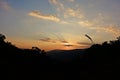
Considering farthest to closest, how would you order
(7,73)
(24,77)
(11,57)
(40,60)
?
1. (40,60)
2. (11,57)
3. (24,77)
4. (7,73)

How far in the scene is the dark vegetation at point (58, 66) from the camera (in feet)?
119

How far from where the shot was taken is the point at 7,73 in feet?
110

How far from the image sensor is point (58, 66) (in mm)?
56781

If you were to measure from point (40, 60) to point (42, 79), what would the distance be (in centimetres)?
1985

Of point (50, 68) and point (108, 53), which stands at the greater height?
point (108, 53)

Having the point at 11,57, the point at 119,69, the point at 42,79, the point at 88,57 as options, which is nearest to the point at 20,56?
the point at 11,57

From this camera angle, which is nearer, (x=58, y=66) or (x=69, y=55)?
(x=58, y=66)

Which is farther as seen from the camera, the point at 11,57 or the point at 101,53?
the point at 101,53

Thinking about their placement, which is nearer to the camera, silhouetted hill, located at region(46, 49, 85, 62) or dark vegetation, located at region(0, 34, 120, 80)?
dark vegetation, located at region(0, 34, 120, 80)

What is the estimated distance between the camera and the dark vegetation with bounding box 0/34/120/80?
36.1m

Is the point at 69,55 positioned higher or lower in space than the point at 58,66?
higher

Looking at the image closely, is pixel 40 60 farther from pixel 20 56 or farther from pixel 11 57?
pixel 11 57

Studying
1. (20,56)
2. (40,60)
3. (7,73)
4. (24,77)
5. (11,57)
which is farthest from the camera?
(40,60)

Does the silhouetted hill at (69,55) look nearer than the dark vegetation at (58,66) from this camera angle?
No
